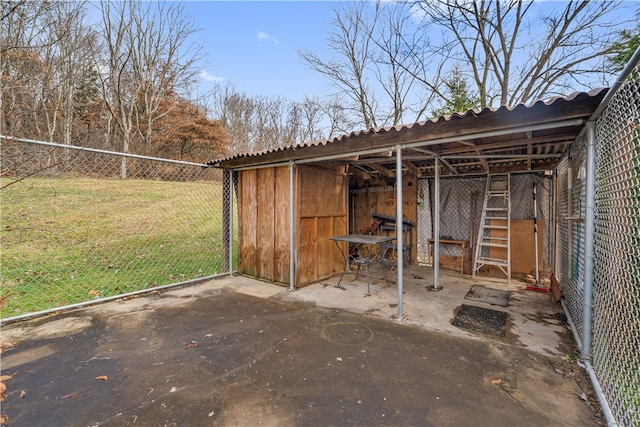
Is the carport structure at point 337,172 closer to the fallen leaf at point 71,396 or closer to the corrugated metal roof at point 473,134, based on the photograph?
the corrugated metal roof at point 473,134

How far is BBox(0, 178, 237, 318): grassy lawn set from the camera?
A: 13.3 feet

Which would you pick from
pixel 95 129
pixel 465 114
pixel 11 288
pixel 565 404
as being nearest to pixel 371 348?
pixel 565 404

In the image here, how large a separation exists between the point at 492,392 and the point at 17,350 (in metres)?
4.15

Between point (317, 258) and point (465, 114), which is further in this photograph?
point (317, 258)

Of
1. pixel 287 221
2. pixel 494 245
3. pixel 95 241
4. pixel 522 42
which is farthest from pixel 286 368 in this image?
pixel 522 42

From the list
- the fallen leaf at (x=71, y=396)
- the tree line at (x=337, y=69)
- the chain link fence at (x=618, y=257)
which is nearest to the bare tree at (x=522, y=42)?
the tree line at (x=337, y=69)

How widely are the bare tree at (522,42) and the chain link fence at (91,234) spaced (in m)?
9.68

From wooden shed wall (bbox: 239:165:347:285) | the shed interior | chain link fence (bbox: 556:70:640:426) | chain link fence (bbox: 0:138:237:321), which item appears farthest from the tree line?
chain link fence (bbox: 556:70:640:426)

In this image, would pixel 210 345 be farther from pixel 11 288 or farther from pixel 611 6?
pixel 611 6

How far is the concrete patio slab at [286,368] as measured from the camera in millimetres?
1784

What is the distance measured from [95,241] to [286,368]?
6018mm

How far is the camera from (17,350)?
2531 millimetres

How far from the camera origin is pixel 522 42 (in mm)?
8938

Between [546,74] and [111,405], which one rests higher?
[546,74]
